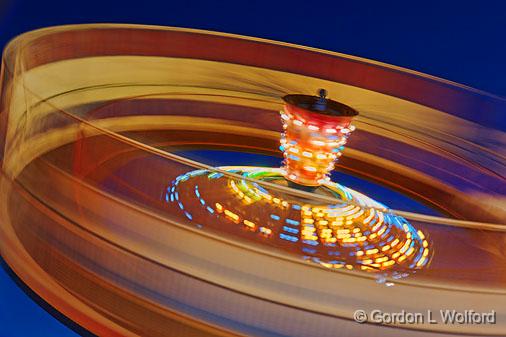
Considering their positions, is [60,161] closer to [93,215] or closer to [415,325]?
[93,215]

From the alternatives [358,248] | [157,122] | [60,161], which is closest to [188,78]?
[157,122]

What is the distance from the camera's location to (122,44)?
4.18 ft

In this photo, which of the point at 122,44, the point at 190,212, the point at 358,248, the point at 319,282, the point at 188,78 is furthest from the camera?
the point at 188,78

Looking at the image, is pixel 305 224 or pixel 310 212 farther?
pixel 305 224

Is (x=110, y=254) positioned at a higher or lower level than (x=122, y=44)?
lower

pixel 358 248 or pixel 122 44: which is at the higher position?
pixel 122 44

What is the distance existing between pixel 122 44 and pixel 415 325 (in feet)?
2.61

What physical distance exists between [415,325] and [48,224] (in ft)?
0.99

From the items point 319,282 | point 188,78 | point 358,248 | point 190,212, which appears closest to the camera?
point 319,282

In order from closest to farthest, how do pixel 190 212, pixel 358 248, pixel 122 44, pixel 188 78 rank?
pixel 190 212 < pixel 358 248 < pixel 122 44 < pixel 188 78

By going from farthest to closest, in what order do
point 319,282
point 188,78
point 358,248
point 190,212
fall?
point 188,78
point 358,248
point 190,212
point 319,282

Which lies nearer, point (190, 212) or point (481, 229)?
point (481, 229)

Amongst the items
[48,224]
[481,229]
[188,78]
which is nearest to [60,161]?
[48,224]

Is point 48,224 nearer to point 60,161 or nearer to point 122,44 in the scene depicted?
point 60,161
